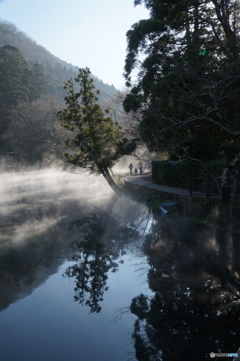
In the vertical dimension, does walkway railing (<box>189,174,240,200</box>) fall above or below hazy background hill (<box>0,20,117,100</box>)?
below

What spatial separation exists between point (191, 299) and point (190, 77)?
10.2 metres

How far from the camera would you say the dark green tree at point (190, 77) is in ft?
Result: 43.3

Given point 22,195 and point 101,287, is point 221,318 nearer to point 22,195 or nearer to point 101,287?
point 101,287

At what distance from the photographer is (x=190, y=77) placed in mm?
13508

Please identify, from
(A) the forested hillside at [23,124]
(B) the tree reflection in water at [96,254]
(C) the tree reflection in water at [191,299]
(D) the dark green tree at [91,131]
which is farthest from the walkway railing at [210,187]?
(A) the forested hillside at [23,124]

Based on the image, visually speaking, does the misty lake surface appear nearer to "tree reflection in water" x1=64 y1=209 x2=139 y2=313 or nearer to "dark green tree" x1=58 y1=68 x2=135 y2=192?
"tree reflection in water" x1=64 y1=209 x2=139 y2=313

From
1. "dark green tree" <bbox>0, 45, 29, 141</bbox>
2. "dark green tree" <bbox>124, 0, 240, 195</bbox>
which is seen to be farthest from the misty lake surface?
"dark green tree" <bbox>0, 45, 29, 141</bbox>

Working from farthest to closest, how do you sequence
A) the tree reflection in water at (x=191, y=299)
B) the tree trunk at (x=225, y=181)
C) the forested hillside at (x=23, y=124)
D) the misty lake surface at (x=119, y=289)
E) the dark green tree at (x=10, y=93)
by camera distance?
the dark green tree at (x=10, y=93)
the forested hillside at (x=23, y=124)
the tree trunk at (x=225, y=181)
the misty lake surface at (x=119, y=289)
the tree reflection in water at (x=191, y=299)

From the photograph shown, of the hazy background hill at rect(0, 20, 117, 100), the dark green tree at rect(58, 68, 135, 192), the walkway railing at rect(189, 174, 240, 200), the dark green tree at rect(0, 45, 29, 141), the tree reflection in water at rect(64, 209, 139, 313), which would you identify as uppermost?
the hazy background hill at rect(0, 20, 117, 100)

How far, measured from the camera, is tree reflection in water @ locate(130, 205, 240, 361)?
5797 millimetres

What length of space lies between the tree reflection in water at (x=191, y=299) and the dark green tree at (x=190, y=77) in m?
4.02

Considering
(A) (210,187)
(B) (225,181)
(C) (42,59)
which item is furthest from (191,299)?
(C) (42,59)

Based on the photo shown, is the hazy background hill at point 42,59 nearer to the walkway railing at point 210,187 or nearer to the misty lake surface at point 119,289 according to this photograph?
the walkway railing at point 210,187

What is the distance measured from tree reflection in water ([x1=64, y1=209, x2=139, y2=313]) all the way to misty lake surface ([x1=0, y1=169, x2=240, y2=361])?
3 centimetres
